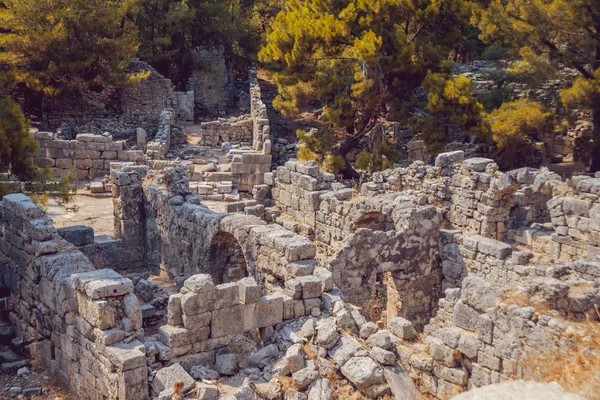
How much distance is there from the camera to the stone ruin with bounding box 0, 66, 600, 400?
877 cm

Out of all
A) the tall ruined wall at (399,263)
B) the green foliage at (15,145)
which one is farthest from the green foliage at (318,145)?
the green foliage at (15,145)

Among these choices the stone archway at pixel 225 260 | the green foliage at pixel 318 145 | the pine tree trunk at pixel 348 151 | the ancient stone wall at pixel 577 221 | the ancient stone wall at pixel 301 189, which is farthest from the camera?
the green foliage at pixel 318 145

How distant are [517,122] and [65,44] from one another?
13.7 m

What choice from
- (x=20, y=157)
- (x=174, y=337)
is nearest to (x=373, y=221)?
(x=20, y=157)

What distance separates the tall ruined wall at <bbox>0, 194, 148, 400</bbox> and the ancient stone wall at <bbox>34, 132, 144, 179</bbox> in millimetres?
9638

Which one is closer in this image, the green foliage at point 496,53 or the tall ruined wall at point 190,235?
the tall ruined wall at point 190,235

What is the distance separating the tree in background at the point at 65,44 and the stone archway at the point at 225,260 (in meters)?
13.5

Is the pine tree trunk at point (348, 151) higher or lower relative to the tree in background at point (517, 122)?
lower

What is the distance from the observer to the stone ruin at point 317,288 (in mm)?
8773

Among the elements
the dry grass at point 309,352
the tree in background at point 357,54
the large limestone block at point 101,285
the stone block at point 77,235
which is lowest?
the dry grass at point 309,352

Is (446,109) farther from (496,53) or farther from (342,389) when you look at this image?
(342,389)

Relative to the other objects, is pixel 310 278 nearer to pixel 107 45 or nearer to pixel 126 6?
pixel 107 45

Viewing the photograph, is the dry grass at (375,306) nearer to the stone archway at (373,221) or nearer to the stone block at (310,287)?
the stone archway at (373,221)

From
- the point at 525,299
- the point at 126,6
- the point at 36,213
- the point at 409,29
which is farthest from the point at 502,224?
the point at 126,6
